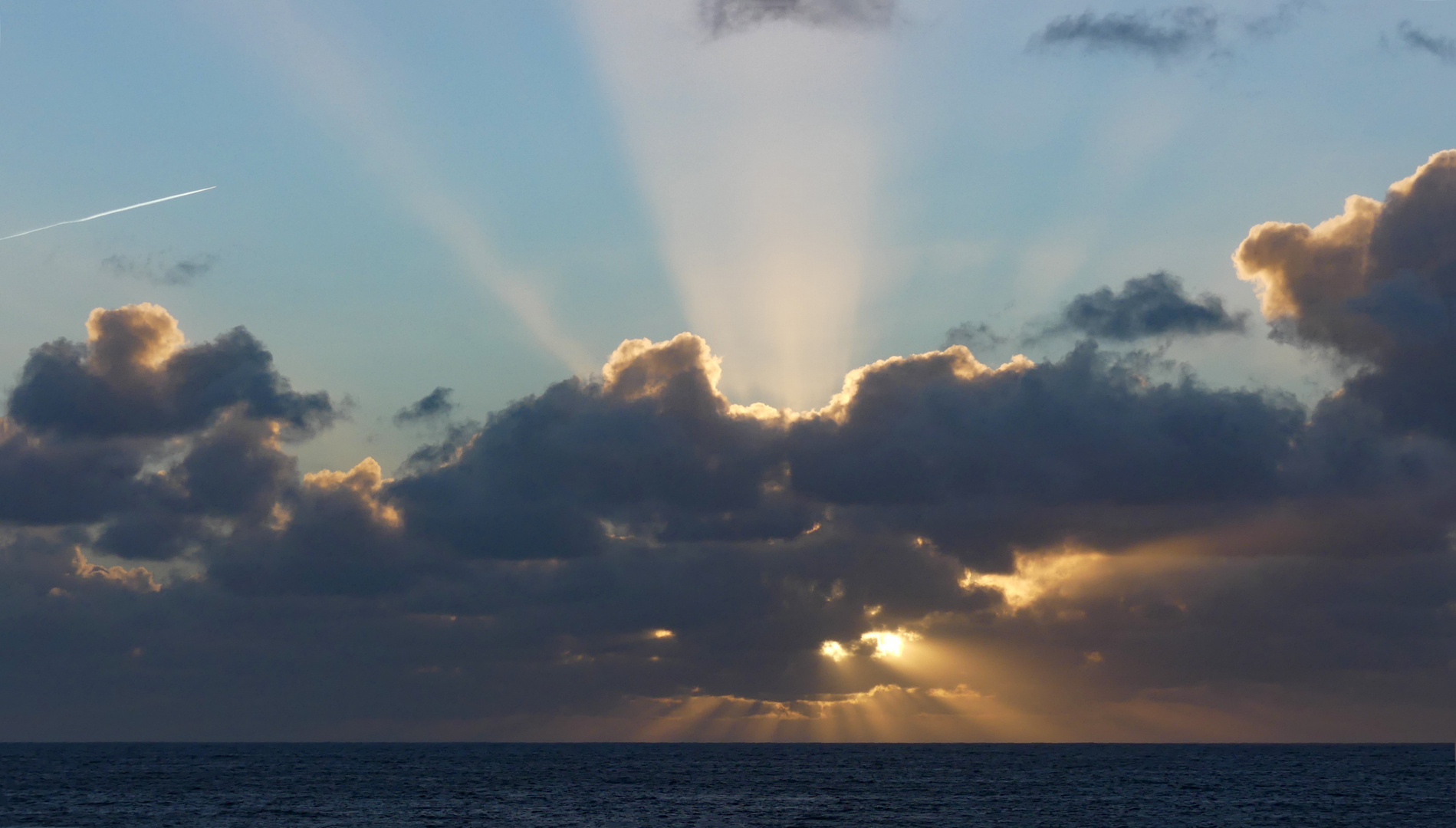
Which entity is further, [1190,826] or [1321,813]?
[1321,813]

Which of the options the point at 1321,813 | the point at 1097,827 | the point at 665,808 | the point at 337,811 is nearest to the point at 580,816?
the point at 665,808

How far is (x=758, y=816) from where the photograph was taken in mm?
181250

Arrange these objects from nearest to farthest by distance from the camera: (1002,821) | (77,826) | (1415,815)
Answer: (77,826) < (1002,821) < (1415,815)

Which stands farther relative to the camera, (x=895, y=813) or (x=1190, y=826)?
(x=895, y=813)

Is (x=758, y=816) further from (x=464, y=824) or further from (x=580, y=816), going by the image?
(x=464, y=824)

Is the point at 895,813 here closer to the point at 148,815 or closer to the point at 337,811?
the point at 337,811

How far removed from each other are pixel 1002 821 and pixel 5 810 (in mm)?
145272

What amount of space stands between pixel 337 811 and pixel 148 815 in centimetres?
2581

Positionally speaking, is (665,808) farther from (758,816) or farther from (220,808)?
(220,808)

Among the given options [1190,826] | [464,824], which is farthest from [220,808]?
[1190,826]

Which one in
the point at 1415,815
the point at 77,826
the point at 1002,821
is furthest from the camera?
the point at 1415,815

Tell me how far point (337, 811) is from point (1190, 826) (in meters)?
122

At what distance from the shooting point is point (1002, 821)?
17512cm

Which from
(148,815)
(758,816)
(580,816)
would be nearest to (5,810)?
(148,815)
